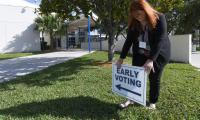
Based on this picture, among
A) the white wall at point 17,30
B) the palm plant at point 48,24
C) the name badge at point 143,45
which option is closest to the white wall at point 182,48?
the name badge at point 143,45

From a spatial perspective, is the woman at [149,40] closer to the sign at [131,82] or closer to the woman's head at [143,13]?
the woman's head at [143,13]

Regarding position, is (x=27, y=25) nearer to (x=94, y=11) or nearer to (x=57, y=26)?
(x=57, y=26)

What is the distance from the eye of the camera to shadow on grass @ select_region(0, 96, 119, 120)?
17.4ft

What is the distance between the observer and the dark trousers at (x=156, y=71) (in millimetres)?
5098

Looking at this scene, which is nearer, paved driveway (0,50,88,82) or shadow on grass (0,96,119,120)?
shadow on grass (0,96,119,120)

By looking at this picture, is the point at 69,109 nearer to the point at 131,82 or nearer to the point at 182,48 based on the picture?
the point at 131,82

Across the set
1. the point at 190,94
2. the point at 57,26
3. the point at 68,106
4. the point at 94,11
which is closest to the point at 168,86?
the point at 190,94

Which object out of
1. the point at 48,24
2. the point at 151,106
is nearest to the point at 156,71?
the point at 151,106

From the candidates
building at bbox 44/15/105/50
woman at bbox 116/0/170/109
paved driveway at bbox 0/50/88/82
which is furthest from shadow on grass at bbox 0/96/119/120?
building at bbox 44/15/105/50

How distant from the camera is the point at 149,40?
16.2ft

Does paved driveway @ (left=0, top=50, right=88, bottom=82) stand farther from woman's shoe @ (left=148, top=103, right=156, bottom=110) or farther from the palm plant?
the palm plant

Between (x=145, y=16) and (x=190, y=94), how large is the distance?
2.41 metres

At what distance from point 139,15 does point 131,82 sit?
103cm

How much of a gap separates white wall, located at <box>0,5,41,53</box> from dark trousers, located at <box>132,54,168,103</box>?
30.3 m
